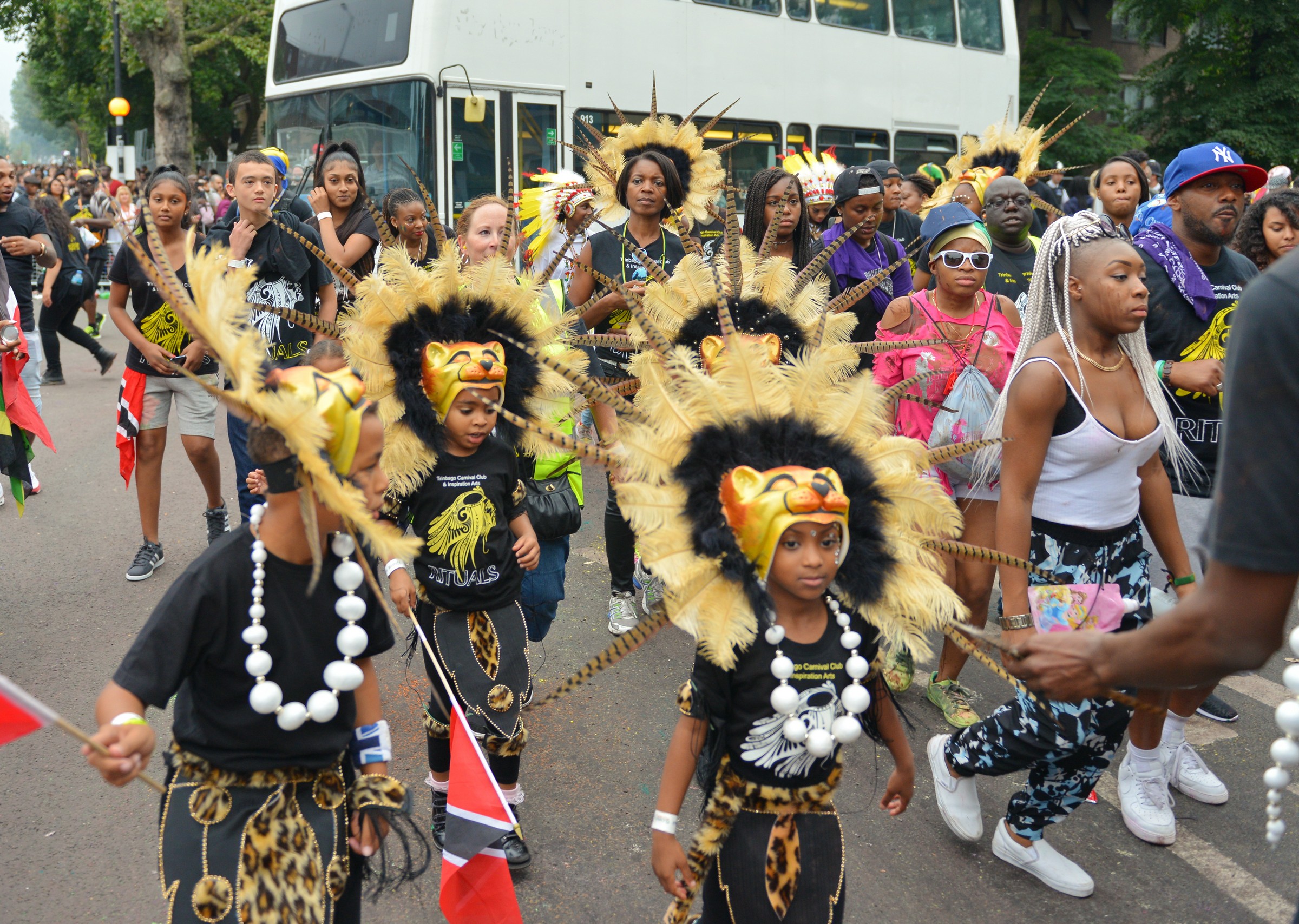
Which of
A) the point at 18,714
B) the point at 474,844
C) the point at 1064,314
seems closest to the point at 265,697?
the point at 18,714

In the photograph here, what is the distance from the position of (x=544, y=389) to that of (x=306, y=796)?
5.24 feet

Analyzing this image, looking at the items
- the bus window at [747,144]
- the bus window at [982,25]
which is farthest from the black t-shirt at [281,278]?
the bus window at [982,25]

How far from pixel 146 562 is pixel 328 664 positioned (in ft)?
13.1

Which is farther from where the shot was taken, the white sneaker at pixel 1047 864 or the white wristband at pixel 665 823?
the white sneaker at pixel 1047 864

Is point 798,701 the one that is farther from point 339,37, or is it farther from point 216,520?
point 339,37

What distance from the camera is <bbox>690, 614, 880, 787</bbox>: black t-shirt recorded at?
243 cm

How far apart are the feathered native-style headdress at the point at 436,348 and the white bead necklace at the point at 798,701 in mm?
1124

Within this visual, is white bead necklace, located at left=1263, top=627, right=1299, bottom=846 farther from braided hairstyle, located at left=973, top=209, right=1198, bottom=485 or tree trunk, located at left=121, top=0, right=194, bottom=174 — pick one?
tree trunk, located at left=121, top=0, right=194, bottom=174

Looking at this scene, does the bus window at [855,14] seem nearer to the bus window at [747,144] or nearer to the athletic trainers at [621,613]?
the bus window at [747,144]

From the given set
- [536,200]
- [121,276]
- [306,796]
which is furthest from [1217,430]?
[121,276]

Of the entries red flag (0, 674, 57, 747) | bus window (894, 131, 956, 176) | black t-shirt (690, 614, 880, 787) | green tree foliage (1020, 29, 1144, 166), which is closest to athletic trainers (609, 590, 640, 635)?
black t-shirt (690, 614, 880, 787)

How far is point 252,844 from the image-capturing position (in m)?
2.22

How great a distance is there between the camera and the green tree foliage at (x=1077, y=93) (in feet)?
82.4

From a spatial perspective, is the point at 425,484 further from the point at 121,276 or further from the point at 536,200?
the point at 536,200
